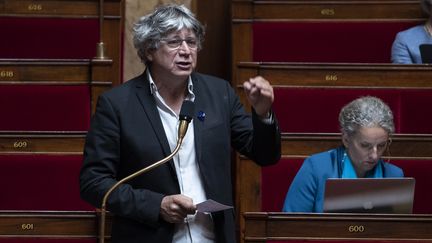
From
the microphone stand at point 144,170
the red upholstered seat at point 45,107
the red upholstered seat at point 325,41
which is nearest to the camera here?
the microphone stand at point 144,170

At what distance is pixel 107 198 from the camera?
0.92 m

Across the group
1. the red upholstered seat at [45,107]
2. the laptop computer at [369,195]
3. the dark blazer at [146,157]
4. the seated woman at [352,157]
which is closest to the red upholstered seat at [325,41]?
A: the red upholstered seat at [45,107]

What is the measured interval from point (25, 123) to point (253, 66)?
284 mm

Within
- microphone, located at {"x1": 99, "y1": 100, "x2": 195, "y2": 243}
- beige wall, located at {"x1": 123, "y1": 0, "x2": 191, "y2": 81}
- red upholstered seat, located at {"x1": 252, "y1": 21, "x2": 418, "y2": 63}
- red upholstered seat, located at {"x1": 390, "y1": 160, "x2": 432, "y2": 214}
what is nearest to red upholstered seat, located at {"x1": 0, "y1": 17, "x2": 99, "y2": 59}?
beige wall, located at {"x1": 123, "y1": 0, "x2": 191, "y2": 81}

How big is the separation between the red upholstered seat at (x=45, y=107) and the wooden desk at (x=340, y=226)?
41 centimetres

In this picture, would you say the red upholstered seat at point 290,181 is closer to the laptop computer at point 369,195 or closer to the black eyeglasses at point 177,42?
the laptop computer at point 369,195

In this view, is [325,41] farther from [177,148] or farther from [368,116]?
[177,148]

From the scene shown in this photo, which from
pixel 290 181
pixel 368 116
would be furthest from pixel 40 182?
pixel 368 116

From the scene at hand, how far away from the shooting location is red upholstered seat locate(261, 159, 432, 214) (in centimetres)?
133

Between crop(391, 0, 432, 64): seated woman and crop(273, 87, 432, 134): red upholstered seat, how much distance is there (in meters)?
0.14

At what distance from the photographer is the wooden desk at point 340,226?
1.07m

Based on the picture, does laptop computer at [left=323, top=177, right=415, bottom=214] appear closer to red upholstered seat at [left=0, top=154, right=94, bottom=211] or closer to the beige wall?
red upholstered seat at [left=0, top=154, right=94, bottom=211]

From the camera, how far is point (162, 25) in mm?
972

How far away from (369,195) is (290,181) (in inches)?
10.0
